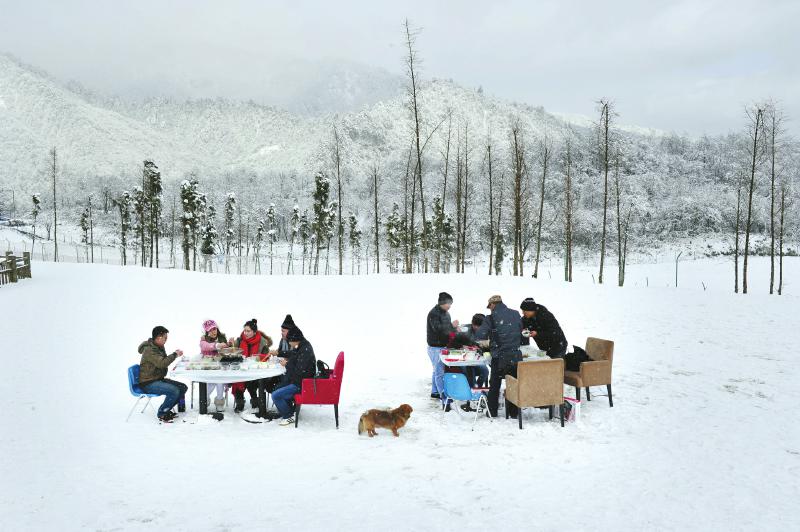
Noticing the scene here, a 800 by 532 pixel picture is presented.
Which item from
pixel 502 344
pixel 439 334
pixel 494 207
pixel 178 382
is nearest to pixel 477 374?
pixel 439 334

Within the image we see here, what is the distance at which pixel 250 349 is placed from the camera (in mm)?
9961

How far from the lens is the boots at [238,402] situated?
918cm

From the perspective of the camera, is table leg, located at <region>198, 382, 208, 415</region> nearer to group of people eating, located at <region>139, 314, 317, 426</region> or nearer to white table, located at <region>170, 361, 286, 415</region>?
white table, located at <region>170, 361, 286, 415</region>

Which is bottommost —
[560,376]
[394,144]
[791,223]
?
[560,376]

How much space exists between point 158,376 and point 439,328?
17.0 feet

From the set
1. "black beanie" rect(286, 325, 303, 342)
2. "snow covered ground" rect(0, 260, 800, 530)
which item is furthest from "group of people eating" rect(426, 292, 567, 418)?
"black beanie" rect(286, 325, 303, 342)

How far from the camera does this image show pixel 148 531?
5.23 metres

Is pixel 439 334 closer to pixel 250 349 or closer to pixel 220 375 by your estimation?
pixel 250 349

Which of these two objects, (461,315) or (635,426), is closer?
(635,426)

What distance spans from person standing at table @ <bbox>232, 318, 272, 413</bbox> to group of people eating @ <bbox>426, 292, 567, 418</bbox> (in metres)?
3.42

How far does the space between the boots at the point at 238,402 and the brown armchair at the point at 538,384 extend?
16.2 feet

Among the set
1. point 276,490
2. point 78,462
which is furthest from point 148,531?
point 78,462

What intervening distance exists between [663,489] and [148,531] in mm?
6007

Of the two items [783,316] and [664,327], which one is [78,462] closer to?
[664,327]
